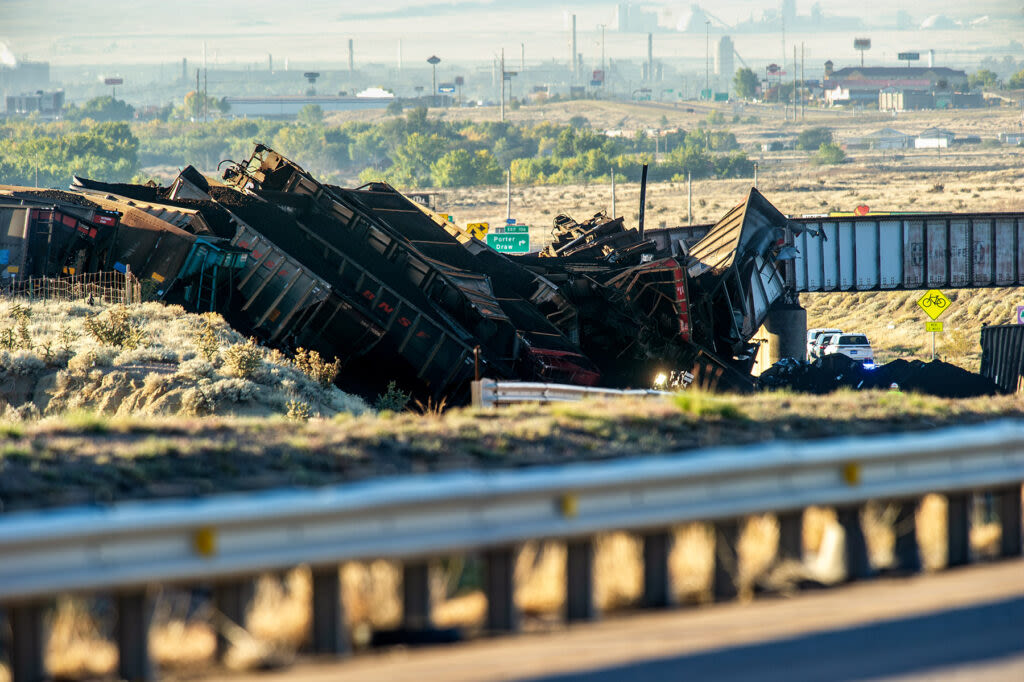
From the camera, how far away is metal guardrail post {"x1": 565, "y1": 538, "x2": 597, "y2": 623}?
696cm

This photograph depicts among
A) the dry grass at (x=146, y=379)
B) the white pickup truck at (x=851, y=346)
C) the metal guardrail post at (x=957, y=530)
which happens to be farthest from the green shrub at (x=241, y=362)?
the white pickup truck at (x=851, y=346)

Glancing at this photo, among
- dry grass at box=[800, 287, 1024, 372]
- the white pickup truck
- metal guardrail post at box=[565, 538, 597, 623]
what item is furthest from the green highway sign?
metal guardrail post at box=[565, 538, 597, 623]

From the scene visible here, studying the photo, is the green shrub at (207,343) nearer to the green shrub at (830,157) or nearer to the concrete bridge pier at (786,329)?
the concrete bridge pier at (786,329)

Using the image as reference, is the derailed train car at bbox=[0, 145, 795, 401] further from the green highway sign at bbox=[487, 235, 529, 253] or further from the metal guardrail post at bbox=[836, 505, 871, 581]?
the metal guardrail post at bbox=[836, 505, 871, 581]

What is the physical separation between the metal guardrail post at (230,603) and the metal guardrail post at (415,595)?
88 cm

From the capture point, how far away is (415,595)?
6.81 metres

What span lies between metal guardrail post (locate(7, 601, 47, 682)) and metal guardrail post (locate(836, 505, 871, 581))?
4.83m

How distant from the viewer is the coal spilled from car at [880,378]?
A: 30938 millimetres

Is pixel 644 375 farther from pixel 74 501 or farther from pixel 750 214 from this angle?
pixel 74 501

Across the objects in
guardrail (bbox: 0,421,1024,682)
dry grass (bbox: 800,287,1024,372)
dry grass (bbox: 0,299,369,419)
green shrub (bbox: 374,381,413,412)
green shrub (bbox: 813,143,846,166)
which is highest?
green shrub (bbox: 813,143,846,166)

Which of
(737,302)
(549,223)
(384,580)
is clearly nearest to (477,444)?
(384,580)

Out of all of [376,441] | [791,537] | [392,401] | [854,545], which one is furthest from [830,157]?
[791,537]

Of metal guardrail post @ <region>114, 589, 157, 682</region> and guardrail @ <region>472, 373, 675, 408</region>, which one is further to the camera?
guardrail @ <region>472, 373, 675, 408</region>

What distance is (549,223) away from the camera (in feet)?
362
